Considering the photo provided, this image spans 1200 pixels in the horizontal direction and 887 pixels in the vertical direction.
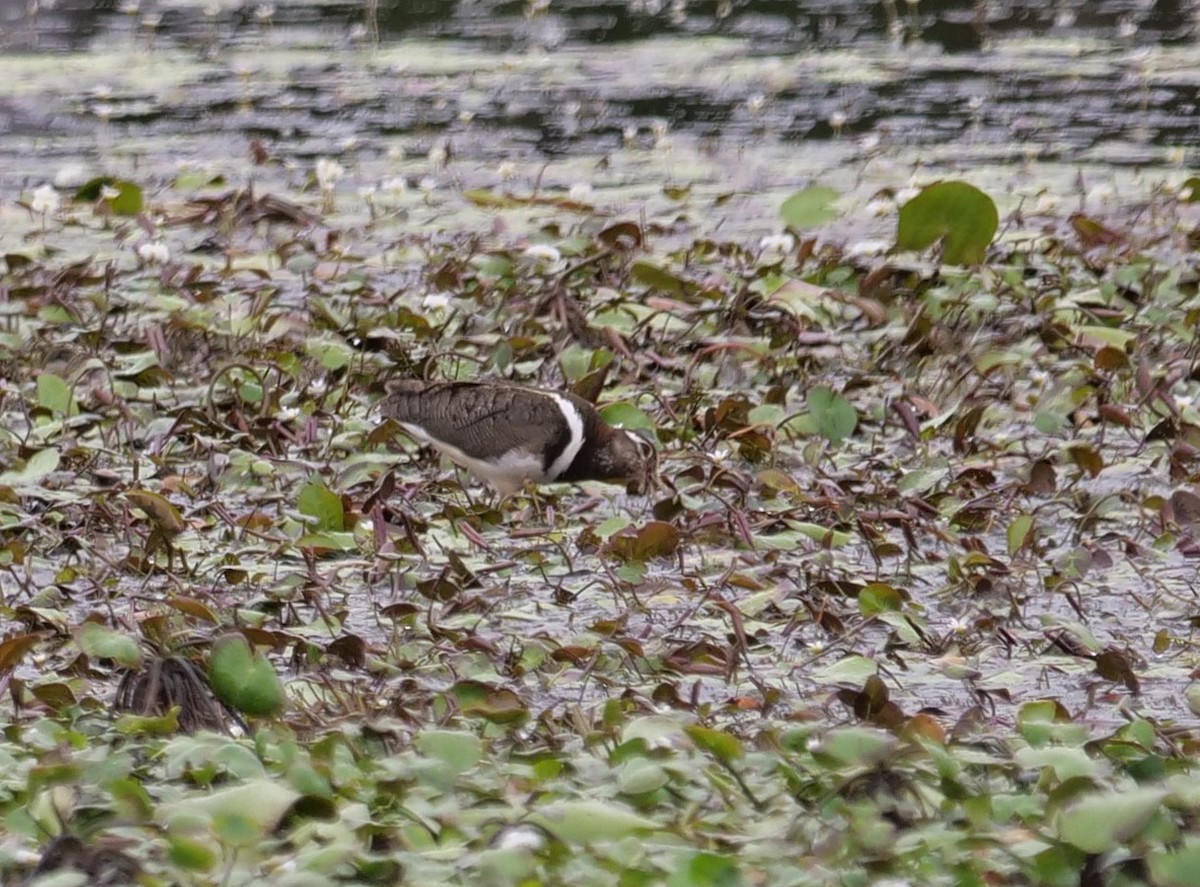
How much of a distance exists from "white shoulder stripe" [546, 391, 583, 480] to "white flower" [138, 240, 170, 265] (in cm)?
238

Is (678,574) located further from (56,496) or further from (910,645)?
(56,496)

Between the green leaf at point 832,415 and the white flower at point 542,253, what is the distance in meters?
1.75

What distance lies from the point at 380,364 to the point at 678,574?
183 cm

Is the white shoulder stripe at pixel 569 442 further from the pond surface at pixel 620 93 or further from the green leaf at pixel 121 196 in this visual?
the green leaf at pixel 121 196

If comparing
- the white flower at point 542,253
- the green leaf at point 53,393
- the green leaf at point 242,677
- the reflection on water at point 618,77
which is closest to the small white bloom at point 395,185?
Answer: the reflection on water at point 618,77

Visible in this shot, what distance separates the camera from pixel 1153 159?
9.35m

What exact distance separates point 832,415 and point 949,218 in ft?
4.85

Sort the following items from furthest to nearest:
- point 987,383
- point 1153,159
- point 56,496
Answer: point 1153,159, point 987,383, point 56,496

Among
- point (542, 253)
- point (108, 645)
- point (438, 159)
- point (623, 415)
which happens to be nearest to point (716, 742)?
Answer: point (108, 645)

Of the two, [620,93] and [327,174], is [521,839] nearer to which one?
[327,174]

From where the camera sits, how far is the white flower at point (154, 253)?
24.9 feet

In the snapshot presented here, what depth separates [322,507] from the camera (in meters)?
5.19

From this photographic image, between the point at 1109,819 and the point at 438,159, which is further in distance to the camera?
the point at 438,159

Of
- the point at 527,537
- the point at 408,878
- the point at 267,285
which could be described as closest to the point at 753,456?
the point at 527,537
